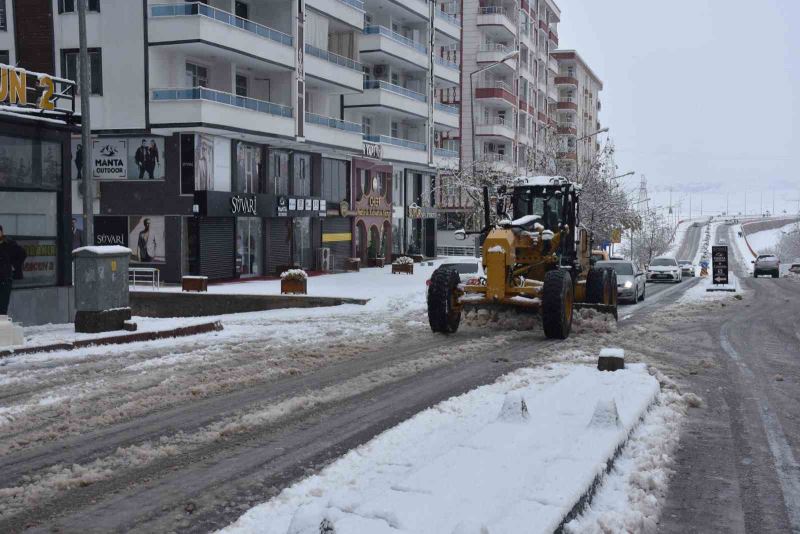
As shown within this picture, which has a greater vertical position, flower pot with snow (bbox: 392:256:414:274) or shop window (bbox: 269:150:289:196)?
shop window (bbox: 269:150:289:196)

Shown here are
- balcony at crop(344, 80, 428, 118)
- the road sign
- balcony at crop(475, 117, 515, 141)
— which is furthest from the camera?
balcony at crop(475, 117, 515, 141)

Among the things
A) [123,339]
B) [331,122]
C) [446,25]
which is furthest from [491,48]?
[123,339]

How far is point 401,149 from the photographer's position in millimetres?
47875

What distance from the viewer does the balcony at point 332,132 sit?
123 feet

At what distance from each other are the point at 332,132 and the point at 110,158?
1099 cm

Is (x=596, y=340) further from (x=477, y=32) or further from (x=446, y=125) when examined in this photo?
(x=477, y=32)

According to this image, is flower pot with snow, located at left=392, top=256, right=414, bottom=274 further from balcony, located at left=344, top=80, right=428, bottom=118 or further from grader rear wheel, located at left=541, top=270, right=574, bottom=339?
grader rear wheel, located at left=541, top=270, right=574, bottom=339

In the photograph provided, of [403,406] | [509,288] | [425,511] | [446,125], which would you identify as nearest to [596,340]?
[509,288]

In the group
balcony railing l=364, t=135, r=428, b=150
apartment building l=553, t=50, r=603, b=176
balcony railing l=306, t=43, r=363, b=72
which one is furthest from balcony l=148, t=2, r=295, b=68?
apartment building l=553, t=50, r=603, b=176

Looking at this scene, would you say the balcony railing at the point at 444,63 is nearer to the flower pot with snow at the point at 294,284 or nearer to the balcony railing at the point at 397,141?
the balcony railing at the point at 397,141

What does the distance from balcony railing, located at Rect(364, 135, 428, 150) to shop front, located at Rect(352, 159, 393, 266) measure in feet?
3.94

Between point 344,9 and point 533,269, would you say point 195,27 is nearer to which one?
point 344,9

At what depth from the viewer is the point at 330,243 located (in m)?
42.6

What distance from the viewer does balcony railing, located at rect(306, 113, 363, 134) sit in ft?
124
